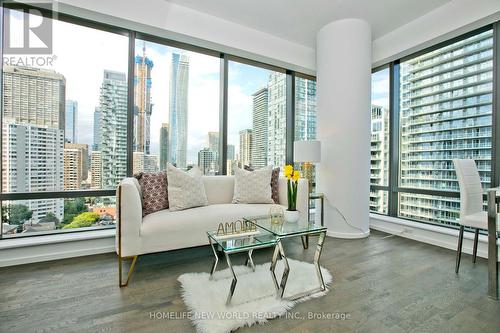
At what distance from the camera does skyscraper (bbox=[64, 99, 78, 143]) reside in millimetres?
2637

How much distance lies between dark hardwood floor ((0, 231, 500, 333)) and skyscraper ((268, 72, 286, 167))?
178cm

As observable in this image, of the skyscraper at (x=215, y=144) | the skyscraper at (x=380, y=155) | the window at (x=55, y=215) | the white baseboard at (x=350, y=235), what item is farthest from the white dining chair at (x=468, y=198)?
the window at (x=55, y=215)

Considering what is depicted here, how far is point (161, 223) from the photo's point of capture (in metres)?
2.09

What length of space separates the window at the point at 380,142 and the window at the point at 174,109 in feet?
8.15

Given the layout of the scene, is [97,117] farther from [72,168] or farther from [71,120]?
[72,168]

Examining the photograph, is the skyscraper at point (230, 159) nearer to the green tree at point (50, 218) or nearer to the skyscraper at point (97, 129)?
the skyscraper at point (97, 129)

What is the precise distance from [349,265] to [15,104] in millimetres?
3589

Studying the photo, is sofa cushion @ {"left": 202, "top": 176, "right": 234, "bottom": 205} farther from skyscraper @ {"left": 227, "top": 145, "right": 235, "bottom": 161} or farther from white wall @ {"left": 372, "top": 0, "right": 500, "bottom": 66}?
white wall @ {"left": 372, "top": 0, "right": 500, "bottom": 66}

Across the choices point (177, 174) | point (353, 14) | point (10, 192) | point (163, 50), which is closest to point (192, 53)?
point (163, 50)

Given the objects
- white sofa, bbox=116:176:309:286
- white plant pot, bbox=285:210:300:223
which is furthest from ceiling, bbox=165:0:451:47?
white plant pot, bbox=285:210:300:223

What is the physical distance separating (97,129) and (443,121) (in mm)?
4198

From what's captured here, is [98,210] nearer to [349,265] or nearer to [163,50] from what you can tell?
[163,50]

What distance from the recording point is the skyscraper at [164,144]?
3100 millimetres

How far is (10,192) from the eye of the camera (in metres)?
2.40
